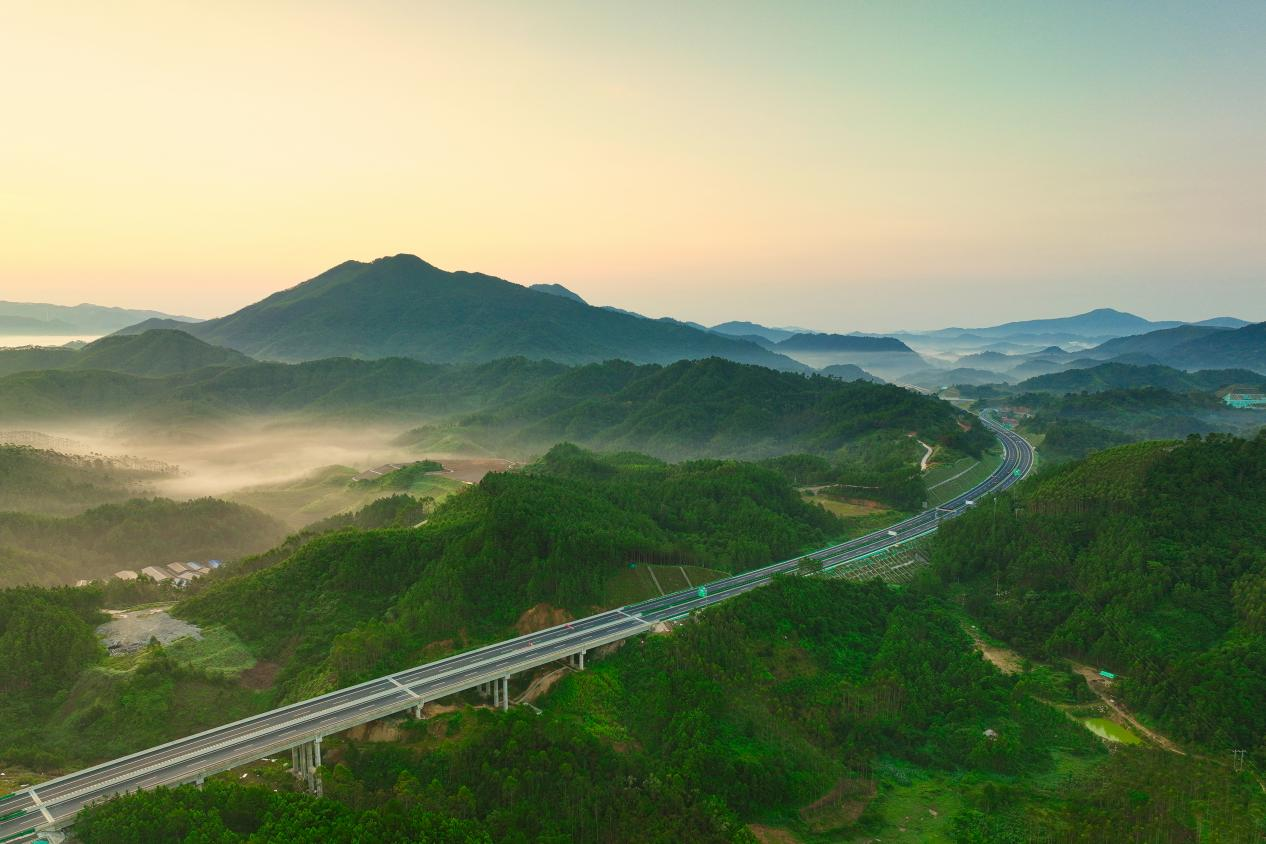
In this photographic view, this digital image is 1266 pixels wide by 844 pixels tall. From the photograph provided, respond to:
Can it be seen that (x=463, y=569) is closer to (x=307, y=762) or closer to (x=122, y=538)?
(x=307, y=762)

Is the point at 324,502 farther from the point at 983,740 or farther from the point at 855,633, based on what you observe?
the point at 983,740

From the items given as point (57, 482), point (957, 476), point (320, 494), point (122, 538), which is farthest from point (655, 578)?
point (57, 482)

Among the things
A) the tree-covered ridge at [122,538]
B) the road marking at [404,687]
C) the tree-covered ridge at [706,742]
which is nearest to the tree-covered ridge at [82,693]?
the road marking at [404,687]

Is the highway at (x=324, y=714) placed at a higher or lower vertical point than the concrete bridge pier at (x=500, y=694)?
higher

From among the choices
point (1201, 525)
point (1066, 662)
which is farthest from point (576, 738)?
point (1201, 525)

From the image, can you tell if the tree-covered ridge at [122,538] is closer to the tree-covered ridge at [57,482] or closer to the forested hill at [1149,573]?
the tree-covered ridge at [57,482]

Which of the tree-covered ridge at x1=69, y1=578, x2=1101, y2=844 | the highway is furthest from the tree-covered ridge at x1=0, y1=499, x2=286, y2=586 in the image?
the tree-covered ridge at x1=69, y1=578, x2=1101, y2=844
